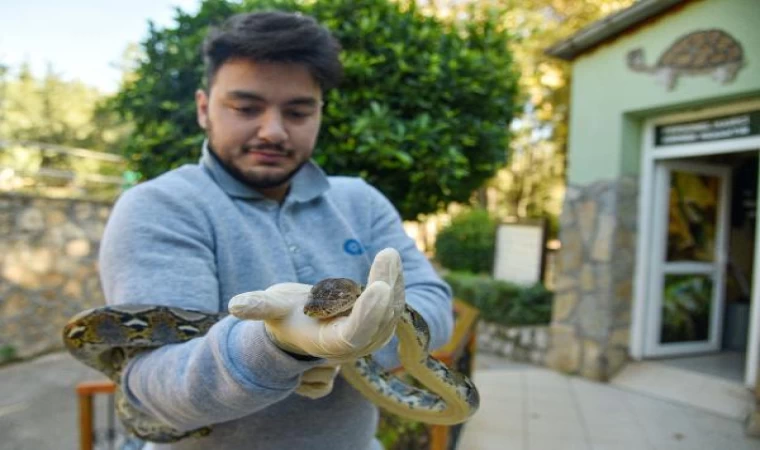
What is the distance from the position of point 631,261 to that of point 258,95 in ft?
16.7

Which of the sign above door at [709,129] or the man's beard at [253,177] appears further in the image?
the sign above door at [709,129]

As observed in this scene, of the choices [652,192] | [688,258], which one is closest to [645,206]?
[652,192]

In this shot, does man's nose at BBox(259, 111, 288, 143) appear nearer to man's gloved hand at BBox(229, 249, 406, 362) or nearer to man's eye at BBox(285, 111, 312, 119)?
man's eye at BBox(285, 111, 312, 119)

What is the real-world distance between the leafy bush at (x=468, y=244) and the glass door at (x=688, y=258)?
157 inches

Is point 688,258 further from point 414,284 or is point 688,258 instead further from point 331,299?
point 331,299

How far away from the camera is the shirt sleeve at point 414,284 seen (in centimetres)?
141

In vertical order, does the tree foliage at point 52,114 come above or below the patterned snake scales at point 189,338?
above

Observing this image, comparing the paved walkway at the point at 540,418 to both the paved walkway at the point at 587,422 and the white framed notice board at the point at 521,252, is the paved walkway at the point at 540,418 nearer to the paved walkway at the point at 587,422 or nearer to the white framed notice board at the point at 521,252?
Result: the paved walkway at the point at 587,422

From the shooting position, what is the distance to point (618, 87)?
5.39 meters

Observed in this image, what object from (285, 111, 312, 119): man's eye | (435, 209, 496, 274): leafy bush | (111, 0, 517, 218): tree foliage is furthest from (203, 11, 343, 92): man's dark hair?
(435, 209, 496, 274): leafy bush

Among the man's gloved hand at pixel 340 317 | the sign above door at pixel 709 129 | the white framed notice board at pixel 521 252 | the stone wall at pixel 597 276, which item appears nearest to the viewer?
the man's gloved hand at pixel 340 317

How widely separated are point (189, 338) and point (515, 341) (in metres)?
6.17

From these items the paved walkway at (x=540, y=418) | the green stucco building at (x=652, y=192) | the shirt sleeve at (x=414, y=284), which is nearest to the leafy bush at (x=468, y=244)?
the green stucco building at (x=652, y=192)

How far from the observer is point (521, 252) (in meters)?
7.86
